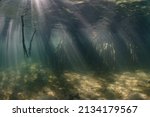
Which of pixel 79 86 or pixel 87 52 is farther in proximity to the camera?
pixel 87 52

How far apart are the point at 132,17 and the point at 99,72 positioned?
455 cm

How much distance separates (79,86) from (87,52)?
6.48 m

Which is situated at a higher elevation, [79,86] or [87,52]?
[79,86]

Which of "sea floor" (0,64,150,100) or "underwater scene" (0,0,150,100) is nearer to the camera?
"sea floor" (0,64,150,100)

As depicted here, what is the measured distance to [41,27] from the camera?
18.5 m

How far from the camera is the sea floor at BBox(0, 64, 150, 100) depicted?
31.2 ft

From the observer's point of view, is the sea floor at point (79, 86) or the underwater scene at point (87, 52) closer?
the sea floor at point (79, 86)

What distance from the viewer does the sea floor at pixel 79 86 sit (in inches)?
374

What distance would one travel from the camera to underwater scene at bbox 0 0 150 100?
10289mm

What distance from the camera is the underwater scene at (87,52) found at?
33.8 feet

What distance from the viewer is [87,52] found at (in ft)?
55.3

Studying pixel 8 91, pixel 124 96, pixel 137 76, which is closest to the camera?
pixel 124 96

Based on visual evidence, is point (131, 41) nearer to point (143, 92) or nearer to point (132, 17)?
point (132, 17)

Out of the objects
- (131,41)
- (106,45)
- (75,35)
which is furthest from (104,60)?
(75,35)
